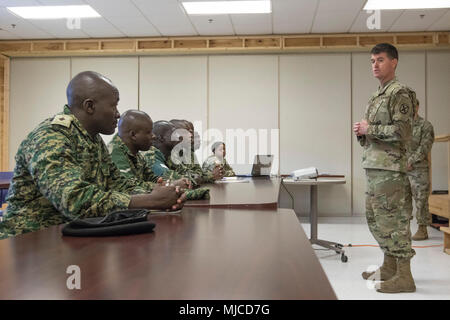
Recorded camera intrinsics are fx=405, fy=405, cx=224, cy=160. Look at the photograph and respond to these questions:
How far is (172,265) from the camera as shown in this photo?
71 centimetres

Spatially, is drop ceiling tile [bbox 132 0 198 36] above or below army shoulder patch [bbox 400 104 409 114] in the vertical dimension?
above

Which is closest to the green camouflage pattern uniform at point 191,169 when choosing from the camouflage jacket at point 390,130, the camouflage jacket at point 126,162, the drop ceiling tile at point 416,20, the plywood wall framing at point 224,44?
the camouflage jacket at point 126,162

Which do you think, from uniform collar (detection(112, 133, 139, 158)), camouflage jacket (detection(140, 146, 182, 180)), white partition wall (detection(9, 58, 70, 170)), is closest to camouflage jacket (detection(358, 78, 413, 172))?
camouflage jacket (detection(140, 146, 182, 180))

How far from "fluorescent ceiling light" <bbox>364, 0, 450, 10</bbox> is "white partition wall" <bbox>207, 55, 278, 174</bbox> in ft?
5.90

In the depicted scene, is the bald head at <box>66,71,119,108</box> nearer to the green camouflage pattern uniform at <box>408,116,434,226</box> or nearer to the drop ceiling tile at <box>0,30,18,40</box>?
the green camouflage pattern uniform at <box>408,116,434,226</box>

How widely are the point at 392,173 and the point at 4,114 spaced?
21.0ft

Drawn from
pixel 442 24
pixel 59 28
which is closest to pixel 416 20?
pixel 442 24

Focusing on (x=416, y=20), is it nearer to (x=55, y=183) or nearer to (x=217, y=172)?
(x=217, y=172)

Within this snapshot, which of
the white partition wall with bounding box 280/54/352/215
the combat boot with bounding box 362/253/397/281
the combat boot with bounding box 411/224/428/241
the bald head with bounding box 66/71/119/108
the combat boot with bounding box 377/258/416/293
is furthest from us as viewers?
the white partition wall with bounding box 280/54/352/215

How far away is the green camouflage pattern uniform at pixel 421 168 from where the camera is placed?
447cm

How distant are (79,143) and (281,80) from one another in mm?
5275

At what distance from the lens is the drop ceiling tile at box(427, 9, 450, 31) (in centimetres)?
544

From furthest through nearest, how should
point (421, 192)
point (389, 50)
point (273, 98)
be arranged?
1. point (273, 98)
2. point (421, 192)
3. point (389, 50)

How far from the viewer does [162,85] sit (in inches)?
259
